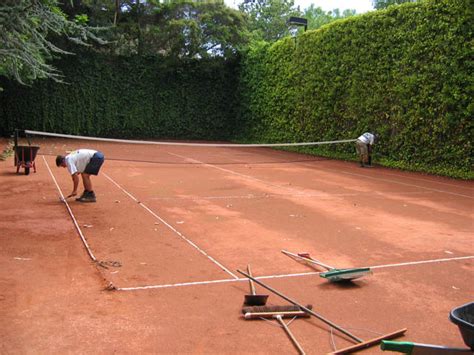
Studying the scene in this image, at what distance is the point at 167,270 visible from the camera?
15.3 feet

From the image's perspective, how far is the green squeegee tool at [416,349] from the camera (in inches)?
101

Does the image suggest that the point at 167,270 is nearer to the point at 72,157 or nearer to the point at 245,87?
the point at 72,157

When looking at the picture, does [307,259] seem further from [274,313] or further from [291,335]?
[291,335]

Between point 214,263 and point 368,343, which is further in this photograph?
point 214,263

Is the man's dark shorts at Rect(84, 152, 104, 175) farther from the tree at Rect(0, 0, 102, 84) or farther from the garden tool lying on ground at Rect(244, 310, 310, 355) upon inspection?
the garden tool lying on ground at Rect(244, 310, 310, 355)

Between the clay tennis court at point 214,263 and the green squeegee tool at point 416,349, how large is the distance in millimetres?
576

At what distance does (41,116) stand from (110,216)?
19.0 m

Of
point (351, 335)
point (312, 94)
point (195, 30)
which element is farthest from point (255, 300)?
point (195, 30)

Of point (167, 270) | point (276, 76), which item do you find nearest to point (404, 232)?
point (167, 270)

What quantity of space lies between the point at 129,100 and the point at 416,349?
79.8 ft

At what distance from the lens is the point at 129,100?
25406 mm

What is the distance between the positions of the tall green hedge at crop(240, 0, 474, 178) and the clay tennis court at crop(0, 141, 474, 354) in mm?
3205

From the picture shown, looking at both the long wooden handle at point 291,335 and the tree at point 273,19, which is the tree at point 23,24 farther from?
the tree at point 273,19

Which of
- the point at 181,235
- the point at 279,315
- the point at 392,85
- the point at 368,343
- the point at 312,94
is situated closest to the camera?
the point at 368,343
